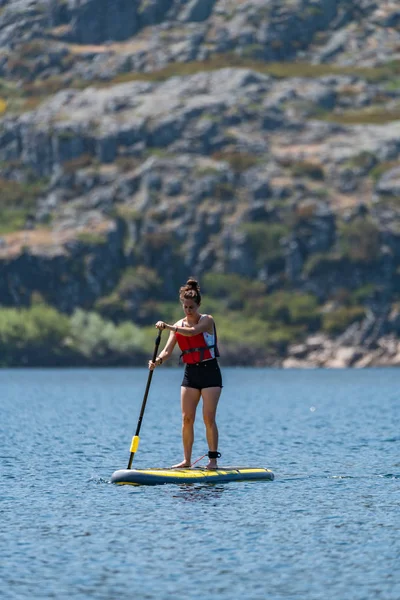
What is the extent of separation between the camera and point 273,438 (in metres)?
50.0

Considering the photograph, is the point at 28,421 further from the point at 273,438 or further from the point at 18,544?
the point at 18,544

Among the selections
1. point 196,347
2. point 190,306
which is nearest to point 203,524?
point 196,347

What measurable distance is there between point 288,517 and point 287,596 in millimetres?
7096

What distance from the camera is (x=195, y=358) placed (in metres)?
30.7

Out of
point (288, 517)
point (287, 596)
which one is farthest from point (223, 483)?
point (287, 596)

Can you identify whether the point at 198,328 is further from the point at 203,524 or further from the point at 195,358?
the point at 203,524

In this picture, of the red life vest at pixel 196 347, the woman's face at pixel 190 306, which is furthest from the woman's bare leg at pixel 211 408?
the woman's face at pixel 190 306

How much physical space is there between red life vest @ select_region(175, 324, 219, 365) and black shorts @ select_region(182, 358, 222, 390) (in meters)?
0.15

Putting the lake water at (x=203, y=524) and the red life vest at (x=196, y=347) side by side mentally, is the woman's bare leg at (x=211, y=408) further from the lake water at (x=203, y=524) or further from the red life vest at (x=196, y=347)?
the lake water at (x=203, y=524)

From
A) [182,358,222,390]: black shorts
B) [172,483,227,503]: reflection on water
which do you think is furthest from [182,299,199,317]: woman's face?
→ [172,483,227,503]: reflection on water

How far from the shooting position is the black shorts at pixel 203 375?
30.8m

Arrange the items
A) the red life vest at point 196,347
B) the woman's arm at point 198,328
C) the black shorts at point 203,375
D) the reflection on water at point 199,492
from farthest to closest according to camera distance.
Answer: the black shorts at point 203,375 → the red life vest at point 196,347 → the woman's arm at point 198,328 → the reflection on water at point 199,492

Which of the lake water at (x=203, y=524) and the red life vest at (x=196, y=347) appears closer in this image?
the lake water at (x=203, y=524)

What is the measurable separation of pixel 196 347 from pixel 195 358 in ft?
0.97
